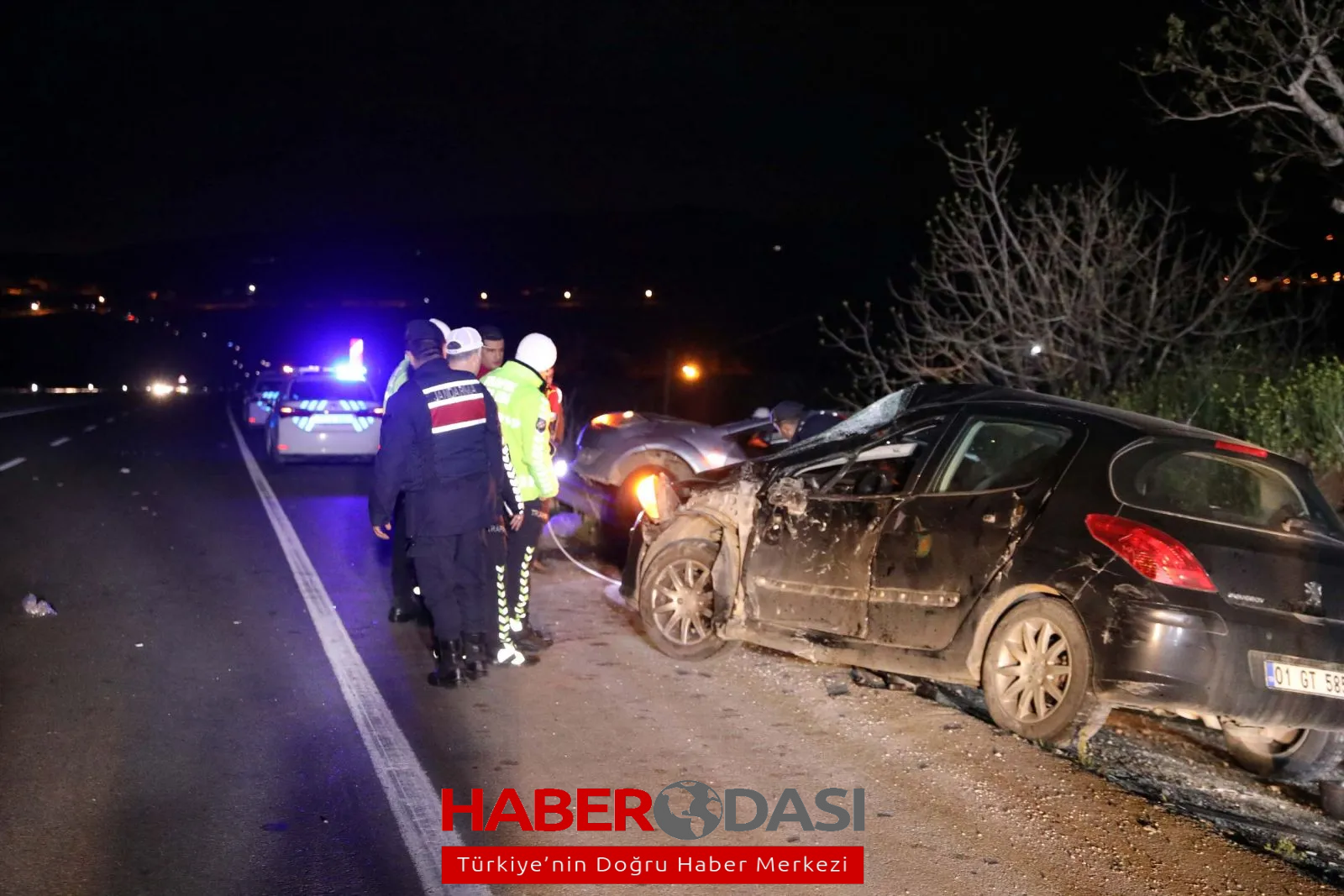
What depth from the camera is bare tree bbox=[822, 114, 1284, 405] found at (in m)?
12.9

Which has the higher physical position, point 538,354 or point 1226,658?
point 538,354

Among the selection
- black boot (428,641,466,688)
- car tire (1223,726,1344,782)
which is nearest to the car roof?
car tire (1223,726,1344,782)

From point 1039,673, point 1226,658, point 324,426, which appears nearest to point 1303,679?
point 1226,658

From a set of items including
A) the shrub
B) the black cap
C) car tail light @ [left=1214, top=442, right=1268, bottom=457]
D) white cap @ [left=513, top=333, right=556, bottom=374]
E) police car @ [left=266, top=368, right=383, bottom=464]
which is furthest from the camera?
police car @ [left=266, top=368, right=383, bottom=464]

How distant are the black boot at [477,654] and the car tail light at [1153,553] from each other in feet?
10.7

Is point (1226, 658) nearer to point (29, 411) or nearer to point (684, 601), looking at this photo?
point (684, 601)

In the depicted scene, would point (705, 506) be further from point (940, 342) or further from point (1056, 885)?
point (940, 342)

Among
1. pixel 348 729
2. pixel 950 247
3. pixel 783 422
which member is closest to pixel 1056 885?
pixel 348 729

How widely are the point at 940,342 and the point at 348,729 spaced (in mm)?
10935

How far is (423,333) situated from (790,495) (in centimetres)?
222

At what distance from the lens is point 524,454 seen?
696 centimetres

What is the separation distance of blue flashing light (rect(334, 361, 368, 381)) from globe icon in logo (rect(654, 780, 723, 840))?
49.5ft

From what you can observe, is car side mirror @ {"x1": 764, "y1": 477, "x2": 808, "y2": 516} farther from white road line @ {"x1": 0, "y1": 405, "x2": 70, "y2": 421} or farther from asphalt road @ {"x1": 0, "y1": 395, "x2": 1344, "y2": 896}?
white road line @ {"x1": 0, "y1": 405, "x2": 70, "y2": 421}

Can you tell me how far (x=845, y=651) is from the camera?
6078mm
